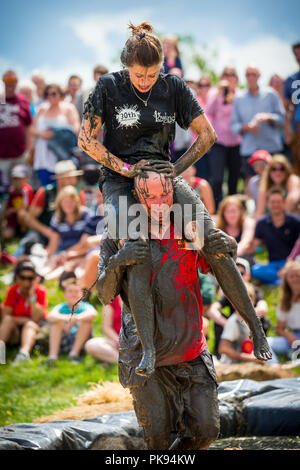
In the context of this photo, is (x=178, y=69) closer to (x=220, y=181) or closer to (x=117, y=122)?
(x=220, y=181)

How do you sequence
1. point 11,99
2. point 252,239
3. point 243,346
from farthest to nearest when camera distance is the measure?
point 11,99, point 252,239, point 243,346

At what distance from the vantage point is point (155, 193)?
409 cm

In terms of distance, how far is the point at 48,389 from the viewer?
24.2ft

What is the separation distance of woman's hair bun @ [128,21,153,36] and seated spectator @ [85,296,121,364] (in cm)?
402

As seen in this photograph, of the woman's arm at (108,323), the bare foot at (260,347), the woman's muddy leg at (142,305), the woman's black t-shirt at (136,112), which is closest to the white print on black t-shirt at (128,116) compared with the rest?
the woman's black t-shirt at (136,112)

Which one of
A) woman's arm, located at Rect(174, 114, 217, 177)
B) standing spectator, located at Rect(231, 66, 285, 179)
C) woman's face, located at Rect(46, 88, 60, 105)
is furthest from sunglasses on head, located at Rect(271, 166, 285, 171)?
woman's arm, located at Rect(174, 114, 217, 177)

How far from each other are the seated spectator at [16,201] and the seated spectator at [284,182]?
374 cm

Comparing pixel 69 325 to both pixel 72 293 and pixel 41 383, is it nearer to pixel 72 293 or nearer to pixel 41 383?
pixel 72 293

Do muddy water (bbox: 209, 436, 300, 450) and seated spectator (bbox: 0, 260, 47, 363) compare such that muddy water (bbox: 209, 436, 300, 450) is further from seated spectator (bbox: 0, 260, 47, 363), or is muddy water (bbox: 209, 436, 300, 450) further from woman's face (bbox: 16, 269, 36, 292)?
woman's face (bbox: 16, 269, 36, 292)

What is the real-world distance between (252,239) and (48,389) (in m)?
3.24

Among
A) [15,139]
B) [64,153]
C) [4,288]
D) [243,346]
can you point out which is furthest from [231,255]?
[15,139]

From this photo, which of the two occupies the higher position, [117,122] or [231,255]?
[117,122]

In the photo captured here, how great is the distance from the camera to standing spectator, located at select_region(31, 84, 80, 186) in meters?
10.5
